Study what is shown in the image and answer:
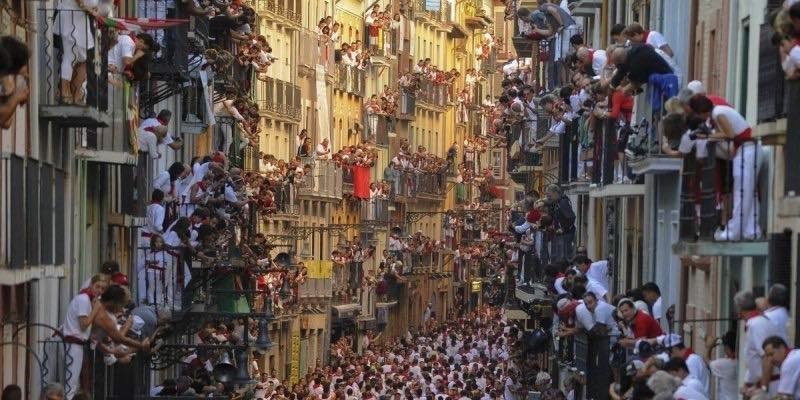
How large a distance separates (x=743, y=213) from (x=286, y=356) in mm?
54366

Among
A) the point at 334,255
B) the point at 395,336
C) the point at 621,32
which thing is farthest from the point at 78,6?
the point at 395,336

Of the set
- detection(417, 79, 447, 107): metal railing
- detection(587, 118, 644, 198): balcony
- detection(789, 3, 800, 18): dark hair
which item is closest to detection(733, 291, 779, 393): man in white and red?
detection(789, 3, 800, 18): dark hair

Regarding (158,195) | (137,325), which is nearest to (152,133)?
(158,195)

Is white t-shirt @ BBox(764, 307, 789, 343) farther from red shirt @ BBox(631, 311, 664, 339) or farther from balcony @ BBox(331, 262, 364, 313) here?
balcony @ BBox(331, 262, 364, 313)

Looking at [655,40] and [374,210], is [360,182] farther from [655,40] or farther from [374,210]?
[655,40]

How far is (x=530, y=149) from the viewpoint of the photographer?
71438 mm

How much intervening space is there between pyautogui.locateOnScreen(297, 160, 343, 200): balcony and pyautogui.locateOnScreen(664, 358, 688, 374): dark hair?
5721 centimetres

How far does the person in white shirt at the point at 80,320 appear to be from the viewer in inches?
1254

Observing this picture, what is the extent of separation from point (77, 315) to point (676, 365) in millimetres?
7025

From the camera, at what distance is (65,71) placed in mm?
32812

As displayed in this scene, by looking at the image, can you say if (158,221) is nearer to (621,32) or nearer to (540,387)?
(621,32)

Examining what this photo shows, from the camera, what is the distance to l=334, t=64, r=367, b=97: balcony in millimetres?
96500

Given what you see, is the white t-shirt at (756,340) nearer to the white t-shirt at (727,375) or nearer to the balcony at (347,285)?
the white t-shirt at (727,375)

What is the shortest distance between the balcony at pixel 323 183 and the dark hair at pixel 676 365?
57.2 m
